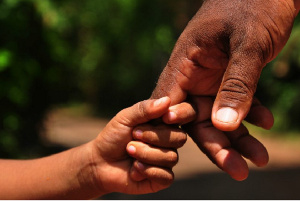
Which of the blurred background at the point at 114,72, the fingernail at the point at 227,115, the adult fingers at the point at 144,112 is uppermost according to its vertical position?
the blurred background at the point at 114,72

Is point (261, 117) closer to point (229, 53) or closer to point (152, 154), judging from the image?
point (229, 53)

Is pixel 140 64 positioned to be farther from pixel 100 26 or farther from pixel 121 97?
pixel 100 26

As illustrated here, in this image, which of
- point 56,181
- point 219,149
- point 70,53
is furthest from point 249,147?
point 70,53

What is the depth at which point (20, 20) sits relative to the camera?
4461mm

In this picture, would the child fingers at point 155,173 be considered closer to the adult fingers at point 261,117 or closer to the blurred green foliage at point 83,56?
the adult fingers at point 261,117

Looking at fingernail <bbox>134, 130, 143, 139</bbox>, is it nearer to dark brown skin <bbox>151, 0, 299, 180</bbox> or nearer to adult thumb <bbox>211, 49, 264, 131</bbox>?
dark brown skin <bbox>151, 0, 299, 180</bbox>

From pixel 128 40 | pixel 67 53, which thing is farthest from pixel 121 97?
pixel 67 53

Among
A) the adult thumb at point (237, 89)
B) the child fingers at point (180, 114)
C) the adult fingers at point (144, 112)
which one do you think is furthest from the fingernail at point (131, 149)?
the adult thumb at point (237, 89)

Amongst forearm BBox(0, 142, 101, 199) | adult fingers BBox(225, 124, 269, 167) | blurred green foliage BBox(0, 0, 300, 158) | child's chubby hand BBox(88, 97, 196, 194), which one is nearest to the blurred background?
blurred green foliage BBox(0, 0, 300, 158)

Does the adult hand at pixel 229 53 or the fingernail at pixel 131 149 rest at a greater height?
the adult hand at pixel 229 53

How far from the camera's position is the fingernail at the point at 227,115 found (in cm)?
203

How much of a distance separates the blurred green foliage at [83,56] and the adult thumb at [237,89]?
83.8 inches

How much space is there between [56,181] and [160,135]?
732 millimetres

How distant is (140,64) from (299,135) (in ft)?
15.4
